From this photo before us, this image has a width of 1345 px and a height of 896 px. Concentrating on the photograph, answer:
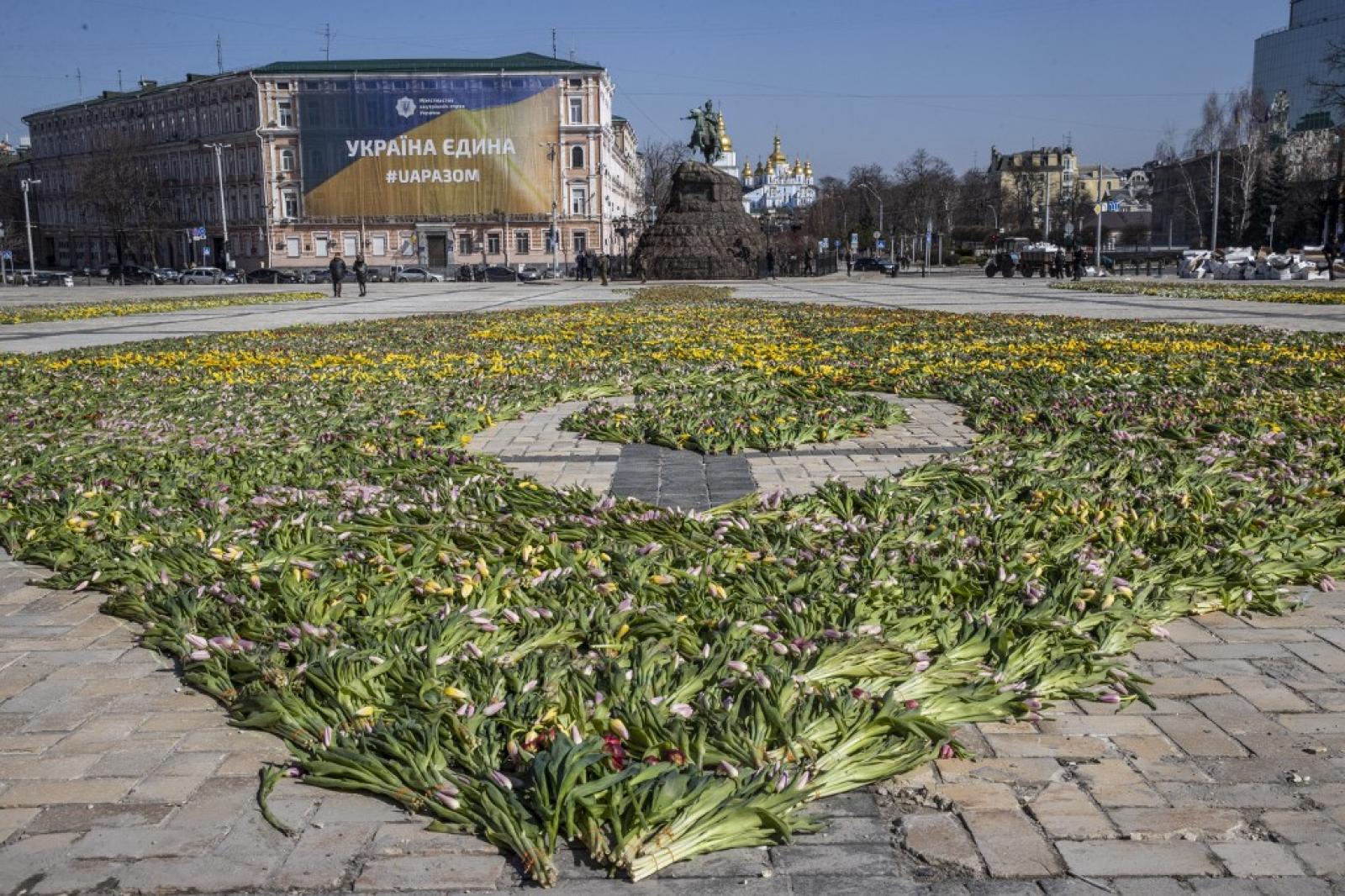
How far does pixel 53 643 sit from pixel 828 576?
9.08ft

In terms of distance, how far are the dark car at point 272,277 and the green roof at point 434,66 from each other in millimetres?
17749

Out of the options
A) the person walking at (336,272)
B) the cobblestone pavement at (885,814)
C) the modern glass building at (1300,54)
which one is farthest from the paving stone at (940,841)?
the modern glass building at (1300,54)

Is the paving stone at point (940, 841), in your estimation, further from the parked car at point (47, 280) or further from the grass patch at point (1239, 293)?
the parked car at point (47, 280)

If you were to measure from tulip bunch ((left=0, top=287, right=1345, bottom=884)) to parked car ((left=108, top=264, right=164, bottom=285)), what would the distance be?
70775 millimetres

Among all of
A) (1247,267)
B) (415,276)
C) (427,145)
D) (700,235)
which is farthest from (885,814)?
(427,145)

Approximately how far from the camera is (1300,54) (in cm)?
12081

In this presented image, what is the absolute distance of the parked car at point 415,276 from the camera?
226ft

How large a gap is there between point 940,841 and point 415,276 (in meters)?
70.1

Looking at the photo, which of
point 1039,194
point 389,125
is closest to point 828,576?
point 389,125

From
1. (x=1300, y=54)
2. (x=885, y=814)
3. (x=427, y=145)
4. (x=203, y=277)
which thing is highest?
(x=1300, y=54)

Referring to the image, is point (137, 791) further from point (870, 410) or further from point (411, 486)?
point (870, 410)

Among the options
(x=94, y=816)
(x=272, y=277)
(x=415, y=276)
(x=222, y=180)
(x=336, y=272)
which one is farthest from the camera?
(x=222, y=180)

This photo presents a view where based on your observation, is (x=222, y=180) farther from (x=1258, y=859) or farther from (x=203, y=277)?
(x=1258, y=859)

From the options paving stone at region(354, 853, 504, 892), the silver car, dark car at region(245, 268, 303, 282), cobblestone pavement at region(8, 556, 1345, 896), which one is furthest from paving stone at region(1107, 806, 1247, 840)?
the silver car
